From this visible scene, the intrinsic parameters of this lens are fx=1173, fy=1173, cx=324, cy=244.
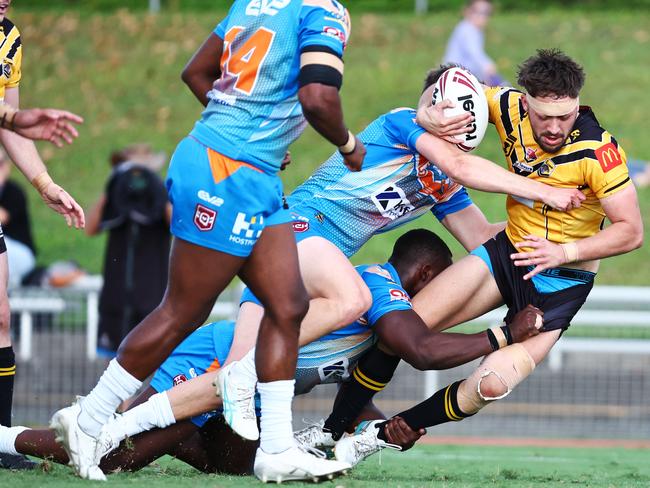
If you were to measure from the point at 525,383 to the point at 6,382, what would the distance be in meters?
6.53

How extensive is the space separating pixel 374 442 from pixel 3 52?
9.35ft

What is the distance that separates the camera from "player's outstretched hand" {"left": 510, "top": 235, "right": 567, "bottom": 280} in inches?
239

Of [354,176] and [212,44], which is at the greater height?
[212,44]

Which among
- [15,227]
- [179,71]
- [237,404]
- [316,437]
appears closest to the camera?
[237,404]

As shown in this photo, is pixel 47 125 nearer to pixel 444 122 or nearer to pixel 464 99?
pixel 444 122

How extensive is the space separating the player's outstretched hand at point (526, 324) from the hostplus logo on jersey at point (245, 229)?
1.74m

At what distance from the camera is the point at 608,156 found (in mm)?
5992

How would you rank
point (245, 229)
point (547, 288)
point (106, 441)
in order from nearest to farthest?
point (245, 229)
point (106, 441)
point (547, 288)

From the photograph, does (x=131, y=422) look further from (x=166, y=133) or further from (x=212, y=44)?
(x=166, y=133)

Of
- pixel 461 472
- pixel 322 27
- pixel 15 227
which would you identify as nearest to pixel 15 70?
pixel 322 27

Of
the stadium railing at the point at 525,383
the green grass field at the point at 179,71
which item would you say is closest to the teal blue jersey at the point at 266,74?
the stadium railing at the point at 525,383

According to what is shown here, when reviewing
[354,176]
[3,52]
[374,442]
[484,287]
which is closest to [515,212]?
[484,287]

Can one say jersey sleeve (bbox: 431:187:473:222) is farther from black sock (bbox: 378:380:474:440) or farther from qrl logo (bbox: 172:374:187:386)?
qrl logo (bbox: 172:374:187:386)

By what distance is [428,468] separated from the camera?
735 cm
